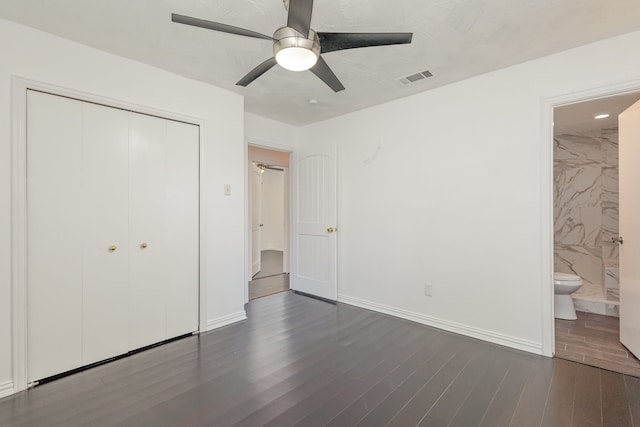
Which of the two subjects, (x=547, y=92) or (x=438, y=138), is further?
(x=438, y=138)

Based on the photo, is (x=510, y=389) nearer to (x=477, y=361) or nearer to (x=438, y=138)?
(x=477, y=361)

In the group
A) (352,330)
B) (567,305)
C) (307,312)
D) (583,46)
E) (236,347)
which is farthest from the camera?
(307,312)

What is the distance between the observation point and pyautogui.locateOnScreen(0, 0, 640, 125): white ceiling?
1863mm

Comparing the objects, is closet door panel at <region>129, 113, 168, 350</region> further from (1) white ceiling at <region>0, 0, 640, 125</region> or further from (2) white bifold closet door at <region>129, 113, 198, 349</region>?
(1) white ceiling at <region>0, 0, 640, 125</region>

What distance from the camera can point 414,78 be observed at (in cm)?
289

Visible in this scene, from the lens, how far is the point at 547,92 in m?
2.48

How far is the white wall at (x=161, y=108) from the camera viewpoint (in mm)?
1999

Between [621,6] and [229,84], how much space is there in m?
3.07

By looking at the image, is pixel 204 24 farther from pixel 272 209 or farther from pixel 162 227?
pixel 272 209

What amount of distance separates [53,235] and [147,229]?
0.64 m

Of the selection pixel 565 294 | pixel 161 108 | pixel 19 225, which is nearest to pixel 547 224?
pixel 565 294

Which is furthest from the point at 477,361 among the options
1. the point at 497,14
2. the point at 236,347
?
the point at 497,14

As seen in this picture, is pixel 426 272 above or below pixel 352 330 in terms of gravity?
above

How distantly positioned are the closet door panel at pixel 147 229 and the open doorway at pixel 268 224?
1575 mm
